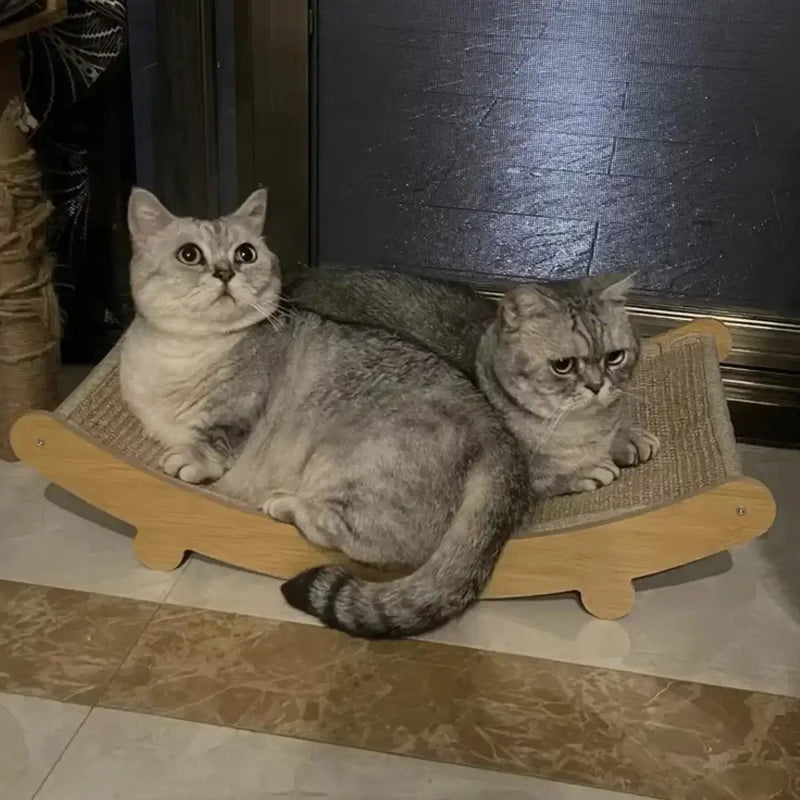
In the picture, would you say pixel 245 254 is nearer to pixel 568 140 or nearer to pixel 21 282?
pixel 21 282

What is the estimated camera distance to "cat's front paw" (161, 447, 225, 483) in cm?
189

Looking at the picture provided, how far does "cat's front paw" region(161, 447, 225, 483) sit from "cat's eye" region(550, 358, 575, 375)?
597 mm

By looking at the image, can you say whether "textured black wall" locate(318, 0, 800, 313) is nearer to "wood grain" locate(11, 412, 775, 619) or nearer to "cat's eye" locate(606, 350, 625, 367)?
"cat's eye" locate(606, 350, 625, 367)

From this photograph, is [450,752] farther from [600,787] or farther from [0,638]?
[0,638]

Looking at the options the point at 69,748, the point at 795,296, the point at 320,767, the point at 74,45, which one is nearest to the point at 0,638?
the point at 69,748

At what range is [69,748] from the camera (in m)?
1.56

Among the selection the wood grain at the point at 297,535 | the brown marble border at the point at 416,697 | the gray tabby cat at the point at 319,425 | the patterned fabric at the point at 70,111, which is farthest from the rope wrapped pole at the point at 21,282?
the brown marble border at the point at 416,697

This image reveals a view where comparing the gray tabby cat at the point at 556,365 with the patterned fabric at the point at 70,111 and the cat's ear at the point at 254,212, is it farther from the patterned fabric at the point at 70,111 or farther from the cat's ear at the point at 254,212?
the patterned fabric at the point at 70,111

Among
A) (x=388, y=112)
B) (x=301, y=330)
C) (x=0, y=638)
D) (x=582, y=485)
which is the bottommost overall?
(x=0, y=638)

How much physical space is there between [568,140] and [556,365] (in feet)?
2.87

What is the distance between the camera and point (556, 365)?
6.14ft

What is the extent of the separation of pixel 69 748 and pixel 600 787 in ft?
2.45

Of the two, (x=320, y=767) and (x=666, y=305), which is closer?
(x=320, y=767)

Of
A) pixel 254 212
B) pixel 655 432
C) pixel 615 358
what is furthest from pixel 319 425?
pixel 655 432
